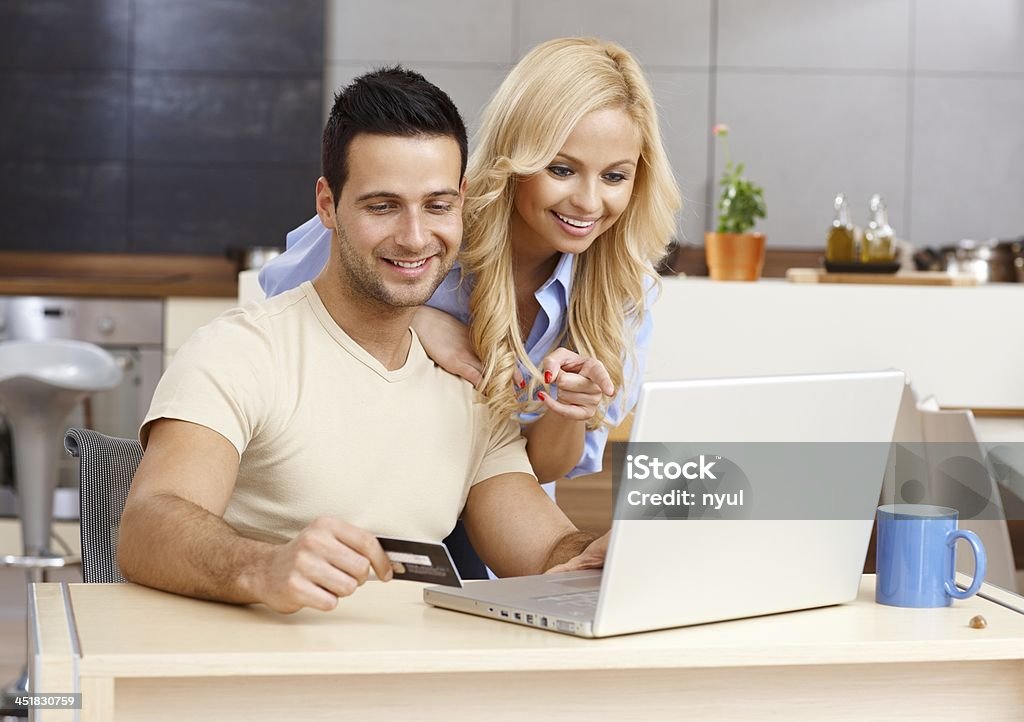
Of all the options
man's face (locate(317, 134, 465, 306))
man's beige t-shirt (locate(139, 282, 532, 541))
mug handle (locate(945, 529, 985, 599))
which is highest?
man's face (locate(317, 134, 465, 306))

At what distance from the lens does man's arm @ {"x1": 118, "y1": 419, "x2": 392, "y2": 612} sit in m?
1.24

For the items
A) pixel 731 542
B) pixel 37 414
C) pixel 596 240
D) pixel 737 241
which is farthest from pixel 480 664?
pixel 37 414

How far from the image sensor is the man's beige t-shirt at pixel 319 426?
1.64 metres

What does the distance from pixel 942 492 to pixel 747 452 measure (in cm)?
156

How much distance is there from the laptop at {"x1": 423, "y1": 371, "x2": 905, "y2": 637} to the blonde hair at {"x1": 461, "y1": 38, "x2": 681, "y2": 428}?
1.86 ft

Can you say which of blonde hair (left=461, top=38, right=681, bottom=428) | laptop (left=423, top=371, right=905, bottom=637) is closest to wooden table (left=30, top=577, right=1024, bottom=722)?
laptop (left=423, top=371, right=905, bottom=637)

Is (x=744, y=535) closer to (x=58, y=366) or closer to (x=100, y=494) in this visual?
(x=100, y=494)

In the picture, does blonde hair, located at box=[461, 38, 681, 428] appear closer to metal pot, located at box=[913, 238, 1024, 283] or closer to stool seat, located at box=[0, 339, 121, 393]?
stool seat, located at box=[0, 339, 121, 393]

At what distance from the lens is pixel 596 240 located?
2.09m

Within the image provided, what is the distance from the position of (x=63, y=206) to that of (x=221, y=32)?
3.06 feet

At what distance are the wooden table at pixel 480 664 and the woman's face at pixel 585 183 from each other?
29.0 inches

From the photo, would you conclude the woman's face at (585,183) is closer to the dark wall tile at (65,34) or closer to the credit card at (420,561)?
the credit card at (420,561)

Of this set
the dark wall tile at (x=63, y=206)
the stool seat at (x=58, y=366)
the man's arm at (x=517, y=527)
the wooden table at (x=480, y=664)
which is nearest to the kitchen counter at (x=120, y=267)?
the dark wall tile at (x=63, y=206)

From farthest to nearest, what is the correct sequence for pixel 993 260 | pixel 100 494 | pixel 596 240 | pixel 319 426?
pixel 993 260, pixel 596 240, pixel 100 494, pixel 319 426
